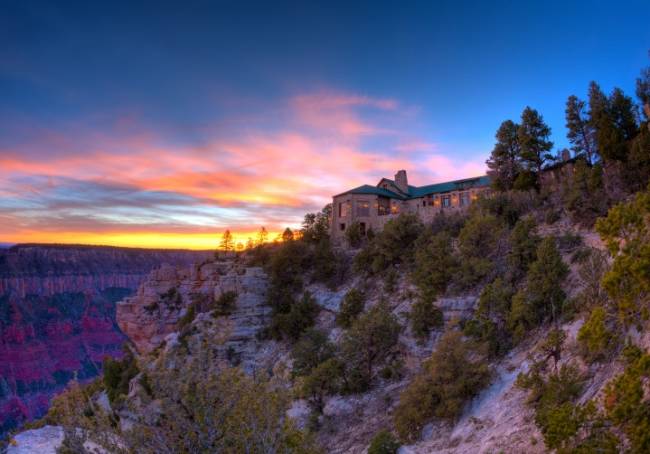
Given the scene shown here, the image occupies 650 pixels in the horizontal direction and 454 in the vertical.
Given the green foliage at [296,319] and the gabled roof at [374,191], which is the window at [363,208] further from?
the green foliage at [296,319]

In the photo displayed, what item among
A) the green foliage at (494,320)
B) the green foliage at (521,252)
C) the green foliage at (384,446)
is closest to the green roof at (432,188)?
the green foliage at (521,252)

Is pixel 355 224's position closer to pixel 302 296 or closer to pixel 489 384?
pixel 302 296

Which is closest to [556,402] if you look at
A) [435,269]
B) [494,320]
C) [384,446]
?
[384,446]

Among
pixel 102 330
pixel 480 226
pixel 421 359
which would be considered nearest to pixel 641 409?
pixel 421 359

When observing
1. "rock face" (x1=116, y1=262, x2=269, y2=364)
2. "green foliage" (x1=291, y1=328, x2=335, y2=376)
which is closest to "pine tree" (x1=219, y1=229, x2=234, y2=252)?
"rock face" (x1=116, y1=262, x2=269, y2=364)

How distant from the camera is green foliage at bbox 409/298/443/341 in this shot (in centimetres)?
2627

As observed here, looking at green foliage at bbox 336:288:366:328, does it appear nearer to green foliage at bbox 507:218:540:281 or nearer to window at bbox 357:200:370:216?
green foliage at bbox 507:218:540:281

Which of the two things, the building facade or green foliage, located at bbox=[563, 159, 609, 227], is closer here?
green foliage, located at bbox=[563, 159, 609, 227]

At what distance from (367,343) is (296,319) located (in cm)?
1244

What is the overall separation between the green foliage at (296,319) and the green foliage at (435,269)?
11.7 meters

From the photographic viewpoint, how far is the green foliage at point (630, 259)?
26.0 ft

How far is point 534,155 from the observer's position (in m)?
39.7

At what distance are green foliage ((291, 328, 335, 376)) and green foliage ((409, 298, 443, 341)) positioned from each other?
6.53m

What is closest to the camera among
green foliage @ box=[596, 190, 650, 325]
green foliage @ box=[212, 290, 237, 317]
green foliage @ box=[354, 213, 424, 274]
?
green foliage @ box=[596, 190, 650, 325]
